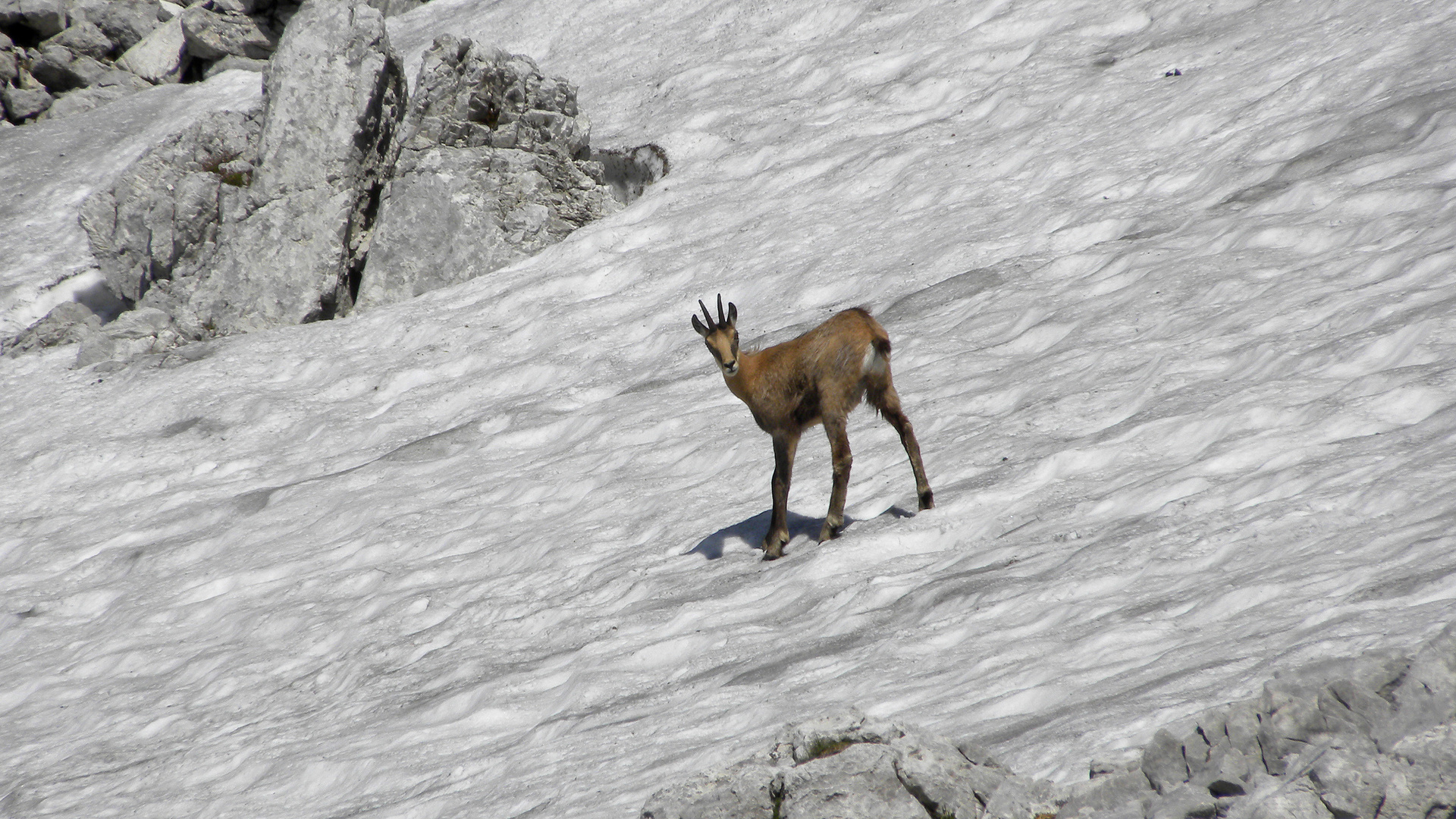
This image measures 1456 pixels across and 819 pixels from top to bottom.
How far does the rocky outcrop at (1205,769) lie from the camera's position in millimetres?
3020

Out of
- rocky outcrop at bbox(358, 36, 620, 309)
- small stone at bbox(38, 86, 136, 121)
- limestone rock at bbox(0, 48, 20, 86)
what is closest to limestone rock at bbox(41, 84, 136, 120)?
small stone at bbox(38, 86, 136, 121)

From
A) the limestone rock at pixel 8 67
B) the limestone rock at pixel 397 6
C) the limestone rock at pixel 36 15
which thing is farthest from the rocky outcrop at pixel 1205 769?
the limestone rock at pixel 36 15

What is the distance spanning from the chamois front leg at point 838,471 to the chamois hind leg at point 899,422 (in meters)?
0.31

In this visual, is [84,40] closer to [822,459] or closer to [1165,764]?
[822,459]

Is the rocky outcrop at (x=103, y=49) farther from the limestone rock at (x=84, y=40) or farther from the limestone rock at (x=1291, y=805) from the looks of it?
the limestone rock at (x=1291, y=805)

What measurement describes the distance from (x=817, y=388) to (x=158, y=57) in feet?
79.7

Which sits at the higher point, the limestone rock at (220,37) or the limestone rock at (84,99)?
the limestone rock at (220,37)

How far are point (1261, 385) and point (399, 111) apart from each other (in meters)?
14.2

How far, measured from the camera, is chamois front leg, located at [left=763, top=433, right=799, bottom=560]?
798cm

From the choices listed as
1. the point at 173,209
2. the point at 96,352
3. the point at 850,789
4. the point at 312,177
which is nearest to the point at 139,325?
the point at 96,352

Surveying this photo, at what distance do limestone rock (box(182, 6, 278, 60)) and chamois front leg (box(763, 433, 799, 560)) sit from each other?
74.0 ft

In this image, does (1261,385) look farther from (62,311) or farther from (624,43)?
(62,311)

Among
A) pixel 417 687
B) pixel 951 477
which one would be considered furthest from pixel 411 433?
pixel 951 477

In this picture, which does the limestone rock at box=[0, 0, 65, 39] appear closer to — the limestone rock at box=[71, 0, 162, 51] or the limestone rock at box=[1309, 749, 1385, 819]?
the limestone rock at box=[71, 0, 162, 51]
